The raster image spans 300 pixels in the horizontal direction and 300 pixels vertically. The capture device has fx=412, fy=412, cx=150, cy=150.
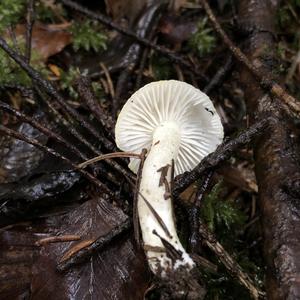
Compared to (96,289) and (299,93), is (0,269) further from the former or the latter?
(299,93)

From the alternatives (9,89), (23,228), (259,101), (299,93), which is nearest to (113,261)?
(23,228)

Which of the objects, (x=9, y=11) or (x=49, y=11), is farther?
(x=49, y=11)

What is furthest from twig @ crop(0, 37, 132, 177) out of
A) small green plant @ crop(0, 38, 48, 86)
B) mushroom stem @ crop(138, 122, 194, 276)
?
small green plant @ crop(0, 38, 48, 86)

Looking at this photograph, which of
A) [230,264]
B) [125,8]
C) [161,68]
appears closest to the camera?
[230,264]

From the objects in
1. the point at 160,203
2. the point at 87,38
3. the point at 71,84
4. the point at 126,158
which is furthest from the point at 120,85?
the point at 160,203

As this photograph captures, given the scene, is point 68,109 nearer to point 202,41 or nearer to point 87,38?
point 87,38

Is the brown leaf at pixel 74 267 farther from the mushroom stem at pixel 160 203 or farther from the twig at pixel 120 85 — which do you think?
the twig at pixel 120 85

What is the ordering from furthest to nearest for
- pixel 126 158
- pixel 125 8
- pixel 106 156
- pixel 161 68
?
pixel 125 8 < pixel 161 68 < pixel 126 158 < pixel 106 156
